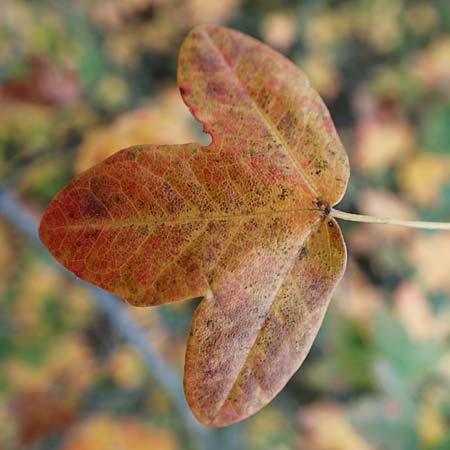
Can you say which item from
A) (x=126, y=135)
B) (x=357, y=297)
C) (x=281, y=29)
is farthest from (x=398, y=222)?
(x=281, y=29)

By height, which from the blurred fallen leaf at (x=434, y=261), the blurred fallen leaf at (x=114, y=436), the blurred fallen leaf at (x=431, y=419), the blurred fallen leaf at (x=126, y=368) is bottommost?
the blurred fallen leaf at (x=126, y=368)

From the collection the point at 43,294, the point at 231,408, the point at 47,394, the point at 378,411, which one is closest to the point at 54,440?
the point at 47,394

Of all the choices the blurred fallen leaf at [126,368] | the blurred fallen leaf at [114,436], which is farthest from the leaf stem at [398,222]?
the blurred fallen leaf at [126,368]

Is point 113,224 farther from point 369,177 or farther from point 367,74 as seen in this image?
point 367,74

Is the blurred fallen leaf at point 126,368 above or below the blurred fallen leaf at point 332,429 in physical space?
below

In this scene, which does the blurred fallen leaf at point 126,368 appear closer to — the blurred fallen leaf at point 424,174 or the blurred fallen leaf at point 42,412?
the blurred fallen leaf at point 42,412

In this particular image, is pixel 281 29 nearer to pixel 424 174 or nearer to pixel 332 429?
pixel 424 174
